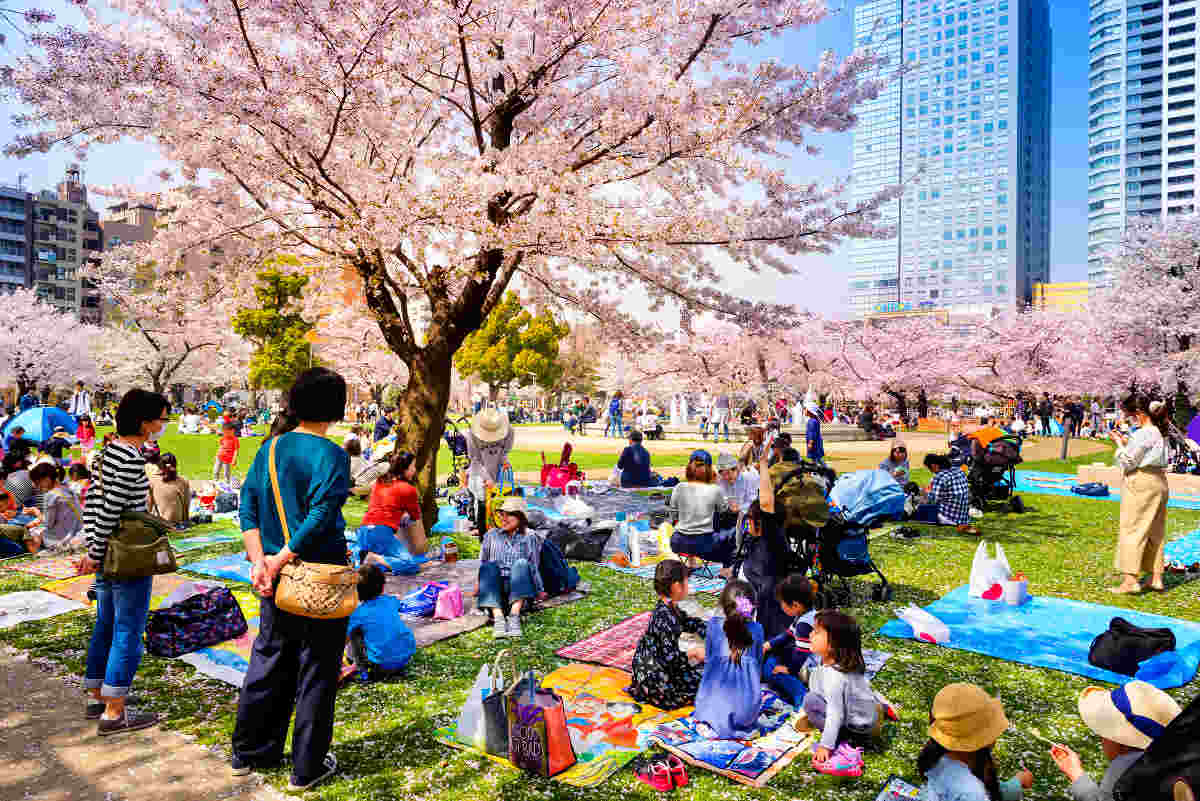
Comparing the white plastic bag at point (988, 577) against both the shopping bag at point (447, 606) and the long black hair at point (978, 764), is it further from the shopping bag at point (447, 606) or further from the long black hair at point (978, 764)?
the shopping bag at point (447, 606)

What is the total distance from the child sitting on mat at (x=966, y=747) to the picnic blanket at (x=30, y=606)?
7.34 metres

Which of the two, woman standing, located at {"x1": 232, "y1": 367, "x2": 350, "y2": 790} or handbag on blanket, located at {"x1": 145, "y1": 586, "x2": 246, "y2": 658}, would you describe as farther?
handbag on blanket, located at {"x1": 145, "y1": 586, "x2": 246, "y2": 658}

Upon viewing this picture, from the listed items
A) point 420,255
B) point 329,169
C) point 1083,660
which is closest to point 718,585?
point 1083,660

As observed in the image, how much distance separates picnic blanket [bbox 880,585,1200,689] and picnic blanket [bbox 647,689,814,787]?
90.1 inches

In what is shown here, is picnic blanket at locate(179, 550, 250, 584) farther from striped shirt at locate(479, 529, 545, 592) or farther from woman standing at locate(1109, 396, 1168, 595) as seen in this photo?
woman standing at locate(1109, 396, 1168, 595)

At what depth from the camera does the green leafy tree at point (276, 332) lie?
33.5m

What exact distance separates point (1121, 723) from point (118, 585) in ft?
16.6

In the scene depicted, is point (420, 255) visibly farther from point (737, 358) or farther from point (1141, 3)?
point (1141, 3)

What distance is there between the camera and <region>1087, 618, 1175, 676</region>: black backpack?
526 cm

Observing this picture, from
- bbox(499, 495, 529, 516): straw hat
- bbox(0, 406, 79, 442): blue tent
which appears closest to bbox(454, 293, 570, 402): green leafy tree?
bbox(0, 406, 79, 442): blue tent

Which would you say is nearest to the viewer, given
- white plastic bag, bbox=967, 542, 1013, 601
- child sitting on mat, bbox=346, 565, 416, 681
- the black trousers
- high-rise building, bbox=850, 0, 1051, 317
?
the black trousers

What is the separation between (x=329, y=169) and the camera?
8.77 meters

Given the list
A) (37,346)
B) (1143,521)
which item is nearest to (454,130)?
(1143,521)

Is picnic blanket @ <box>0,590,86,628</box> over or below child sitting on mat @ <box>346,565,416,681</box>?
below
